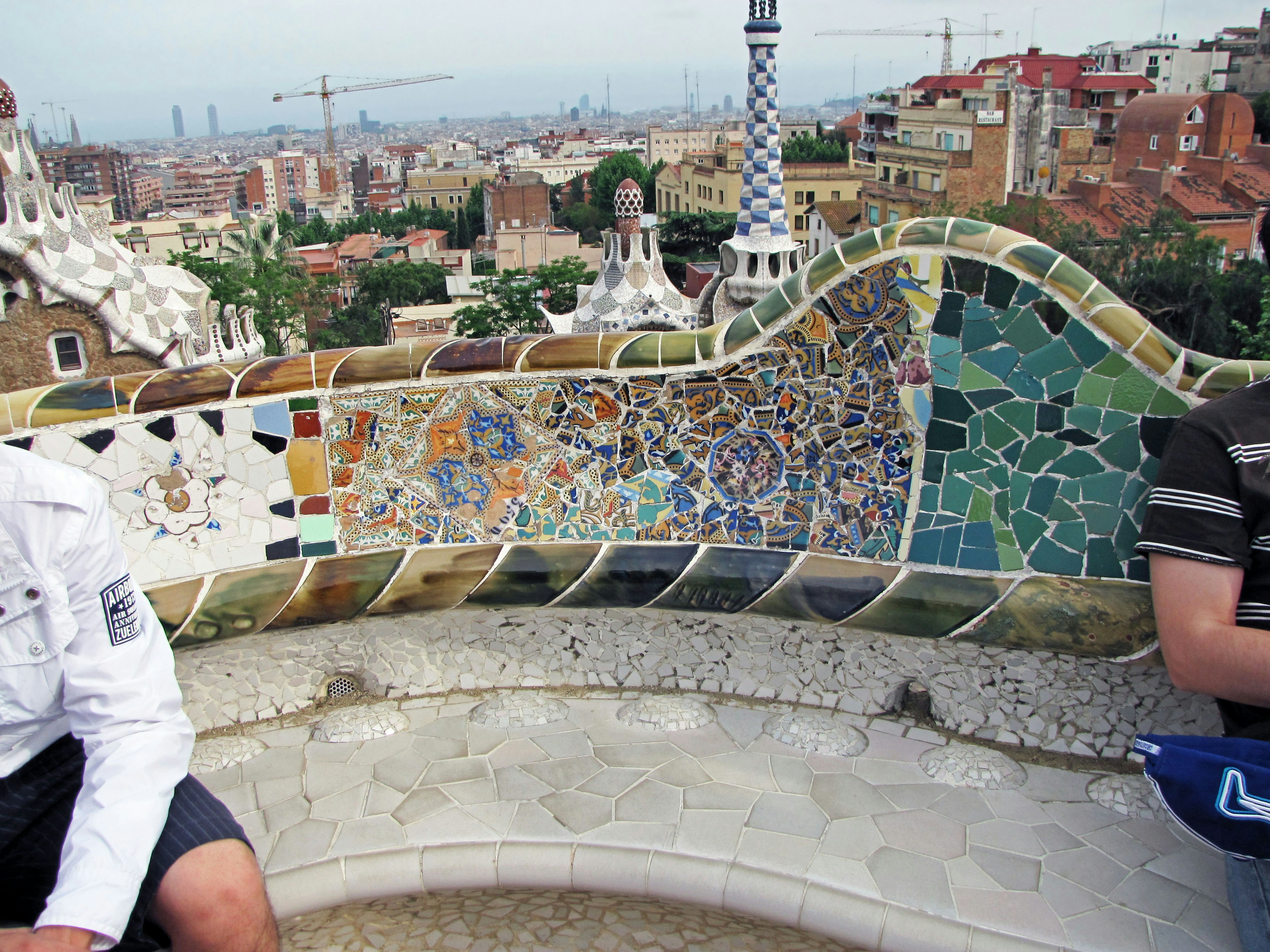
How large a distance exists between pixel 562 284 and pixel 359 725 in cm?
3090

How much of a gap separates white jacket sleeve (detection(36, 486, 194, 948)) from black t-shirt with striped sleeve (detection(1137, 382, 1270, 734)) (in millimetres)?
2022

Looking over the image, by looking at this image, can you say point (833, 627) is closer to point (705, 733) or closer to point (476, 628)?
point (705, 733)

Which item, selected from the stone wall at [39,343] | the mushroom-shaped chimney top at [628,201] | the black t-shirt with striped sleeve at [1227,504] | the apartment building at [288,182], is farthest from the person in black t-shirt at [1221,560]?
the apartment building at [288,182]

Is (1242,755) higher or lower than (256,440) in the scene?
lower

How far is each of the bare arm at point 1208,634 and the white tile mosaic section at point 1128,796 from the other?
1.75 ft

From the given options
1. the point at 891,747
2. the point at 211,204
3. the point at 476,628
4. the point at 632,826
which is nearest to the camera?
the point at 632,826

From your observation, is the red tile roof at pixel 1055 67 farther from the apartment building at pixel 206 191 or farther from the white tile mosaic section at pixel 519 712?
the apartment building at pixel 206 191

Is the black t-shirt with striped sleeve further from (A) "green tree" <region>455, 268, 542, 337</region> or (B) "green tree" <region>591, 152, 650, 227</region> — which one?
(B) "green tree" <region>591, 152, 650, 227</region>

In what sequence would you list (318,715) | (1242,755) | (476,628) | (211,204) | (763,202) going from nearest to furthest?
(1242,755)
(318,715)
(476,628)
(763,202)
(211,204)

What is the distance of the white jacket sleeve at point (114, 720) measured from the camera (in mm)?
1685

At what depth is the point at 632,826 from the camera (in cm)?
274

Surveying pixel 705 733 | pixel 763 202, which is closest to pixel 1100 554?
pixel 705 733

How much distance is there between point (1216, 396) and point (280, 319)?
25.3 meters

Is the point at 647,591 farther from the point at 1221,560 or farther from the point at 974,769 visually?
the point at 1221,560
